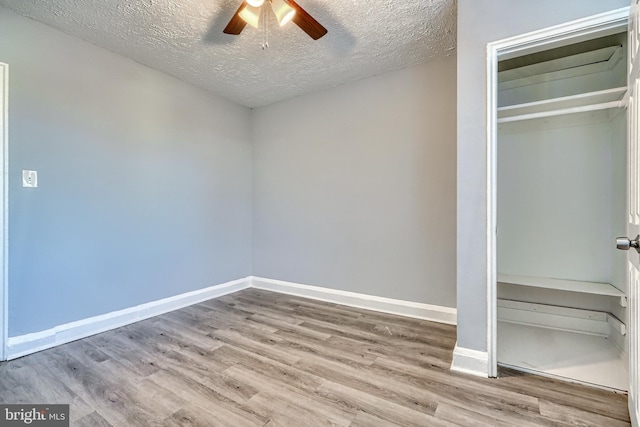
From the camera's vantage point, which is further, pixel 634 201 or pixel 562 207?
pixel 562 207

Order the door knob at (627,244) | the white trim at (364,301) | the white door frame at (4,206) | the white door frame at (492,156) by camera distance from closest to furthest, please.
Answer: the door knob at (627,244)
the white door frame at (492,156)
the white door frame at (4,206)
the white trim at (364,301)

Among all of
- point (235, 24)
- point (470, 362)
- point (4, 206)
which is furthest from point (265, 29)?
point (470, 362)

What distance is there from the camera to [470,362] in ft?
6.12

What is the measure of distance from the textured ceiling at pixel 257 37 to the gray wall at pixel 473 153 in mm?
349

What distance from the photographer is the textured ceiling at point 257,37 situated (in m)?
2.07

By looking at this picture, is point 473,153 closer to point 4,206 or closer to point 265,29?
point 265,29

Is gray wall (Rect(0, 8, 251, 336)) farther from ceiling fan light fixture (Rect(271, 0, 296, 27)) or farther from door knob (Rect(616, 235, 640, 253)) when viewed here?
door knob (Rect(616, 235, 640, 253))

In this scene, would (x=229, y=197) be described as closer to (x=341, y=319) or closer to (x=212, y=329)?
(x=212, y=329)

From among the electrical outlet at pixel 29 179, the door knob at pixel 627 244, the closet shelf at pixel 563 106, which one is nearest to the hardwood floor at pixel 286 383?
the door knob at pixel 627 244

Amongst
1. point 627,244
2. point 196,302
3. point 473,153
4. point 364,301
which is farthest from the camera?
point 196,302

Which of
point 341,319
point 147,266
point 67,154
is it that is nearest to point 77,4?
point 67,154

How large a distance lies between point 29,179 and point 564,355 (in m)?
4.23

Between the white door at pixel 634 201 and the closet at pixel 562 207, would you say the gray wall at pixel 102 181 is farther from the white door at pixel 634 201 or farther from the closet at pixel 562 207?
the white door at pixel 634 201

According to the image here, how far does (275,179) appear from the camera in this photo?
151 inches
